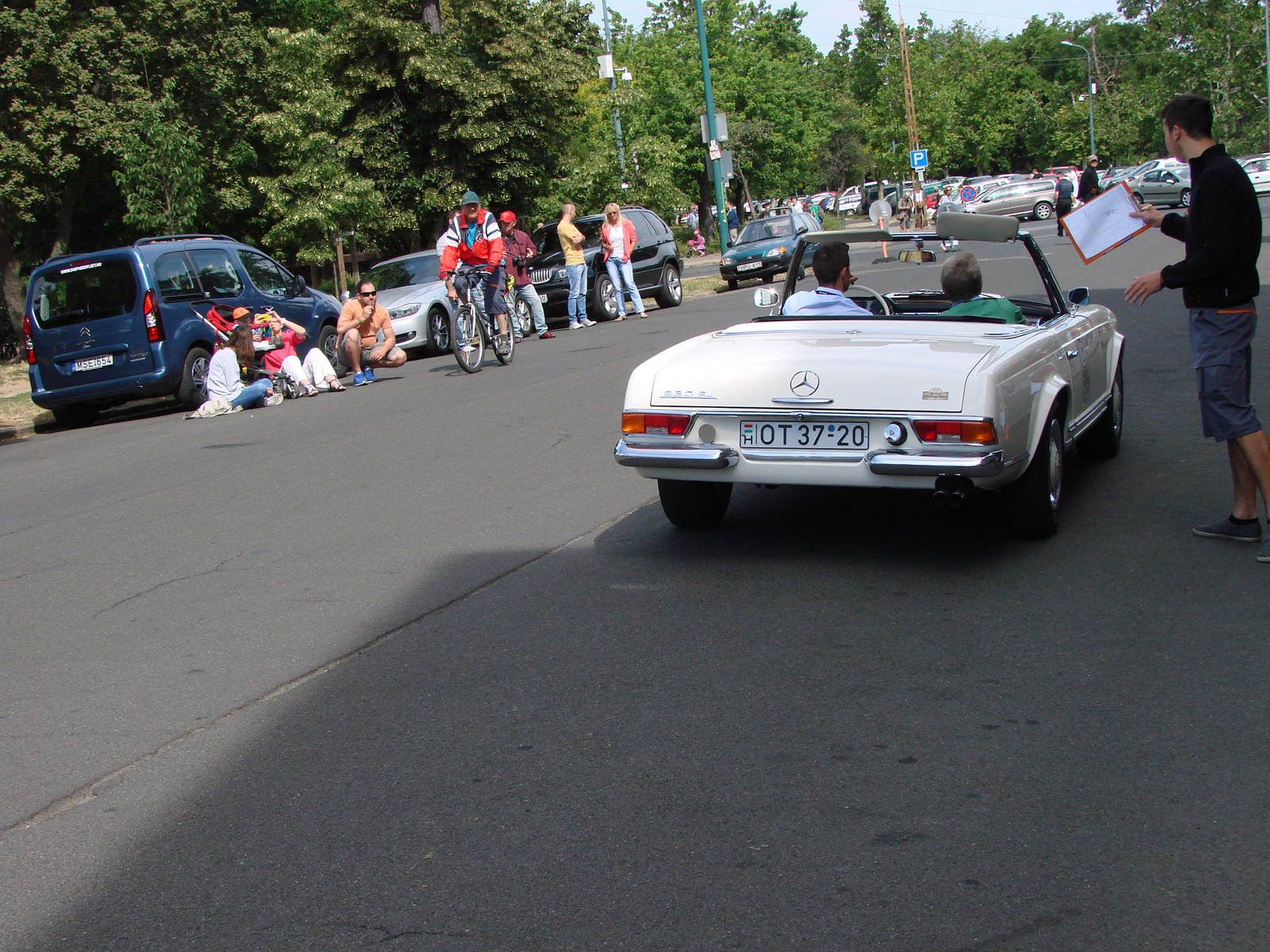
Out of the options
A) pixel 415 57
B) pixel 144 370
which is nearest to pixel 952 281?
pixel 144 370

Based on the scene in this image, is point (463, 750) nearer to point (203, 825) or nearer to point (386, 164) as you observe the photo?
point (203, 825)

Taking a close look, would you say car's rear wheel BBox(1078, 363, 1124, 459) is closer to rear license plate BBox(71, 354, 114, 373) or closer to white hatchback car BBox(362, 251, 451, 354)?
rear license plate BBox(71, 354, 114, 373)

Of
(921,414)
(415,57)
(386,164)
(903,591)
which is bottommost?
(903,591)

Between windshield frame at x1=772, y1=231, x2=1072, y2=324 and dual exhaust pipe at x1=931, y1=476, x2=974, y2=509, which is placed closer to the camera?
dual exhaust pipe at x1=931, y1=476, x2=974, y2=509

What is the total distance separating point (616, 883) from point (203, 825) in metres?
1.26

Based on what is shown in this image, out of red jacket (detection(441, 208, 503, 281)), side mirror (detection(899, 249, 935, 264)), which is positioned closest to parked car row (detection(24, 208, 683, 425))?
red jacket (detection(441, 208, 503, 281))

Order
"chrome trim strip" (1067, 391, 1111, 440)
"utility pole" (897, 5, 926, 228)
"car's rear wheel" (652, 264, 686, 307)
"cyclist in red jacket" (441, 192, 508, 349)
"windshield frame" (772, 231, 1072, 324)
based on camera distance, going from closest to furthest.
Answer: "chrome trim strip" (1067, 391, 1111, 440), "windshield frame" (772, 231, 1072, 324), "cyclist in red jacket" (441, 192, 508, 349), "car's rear wheel" (652, 264, 686, 307), "utility pole" (897, 5, 926, 228)

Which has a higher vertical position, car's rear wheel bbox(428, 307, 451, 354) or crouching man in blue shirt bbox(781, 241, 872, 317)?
crouching man in blue shirt bbox(781, 241, 872, 317)

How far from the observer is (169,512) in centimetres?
838

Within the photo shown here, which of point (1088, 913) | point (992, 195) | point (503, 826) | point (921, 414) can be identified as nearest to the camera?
point (1088, 913)

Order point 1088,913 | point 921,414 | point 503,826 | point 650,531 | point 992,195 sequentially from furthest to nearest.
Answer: point 992,195, point 650,531, point 921,414, point 503,826, point 1088,913

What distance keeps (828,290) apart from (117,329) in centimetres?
1052

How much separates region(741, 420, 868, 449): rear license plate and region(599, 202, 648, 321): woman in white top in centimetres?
1604

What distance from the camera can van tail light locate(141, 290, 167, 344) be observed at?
584 inches
